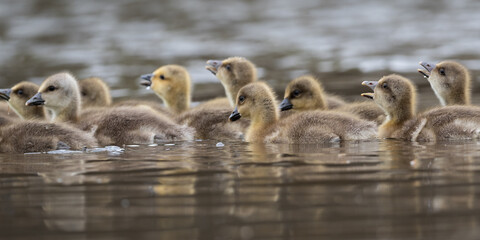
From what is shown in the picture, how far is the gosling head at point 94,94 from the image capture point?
10.7 metres

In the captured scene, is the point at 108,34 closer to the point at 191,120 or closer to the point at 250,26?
the point at 250,26

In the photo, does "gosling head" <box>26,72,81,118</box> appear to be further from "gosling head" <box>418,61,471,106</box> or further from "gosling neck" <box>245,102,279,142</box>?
A: "gosling head" <box>418,61,471,106</box>

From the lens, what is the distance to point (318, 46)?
1844cm

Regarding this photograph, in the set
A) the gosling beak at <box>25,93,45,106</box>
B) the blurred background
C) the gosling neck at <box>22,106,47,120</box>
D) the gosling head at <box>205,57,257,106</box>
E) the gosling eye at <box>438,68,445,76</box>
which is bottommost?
the gosling neck at <box>22,106,47,120</box>

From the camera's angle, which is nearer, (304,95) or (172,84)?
(304,95)

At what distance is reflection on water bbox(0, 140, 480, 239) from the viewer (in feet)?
13.3

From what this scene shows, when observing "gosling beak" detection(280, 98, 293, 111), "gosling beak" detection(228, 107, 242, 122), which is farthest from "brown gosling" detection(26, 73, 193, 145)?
"gosling beak" detection(280, 98, 293, 111)

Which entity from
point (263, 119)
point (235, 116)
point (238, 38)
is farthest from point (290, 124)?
point (238, 38)

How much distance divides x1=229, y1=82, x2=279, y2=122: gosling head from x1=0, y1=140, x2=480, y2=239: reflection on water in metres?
1.51

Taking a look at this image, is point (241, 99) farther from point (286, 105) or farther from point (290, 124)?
point (290, 124)

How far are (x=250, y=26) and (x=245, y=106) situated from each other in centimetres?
1372

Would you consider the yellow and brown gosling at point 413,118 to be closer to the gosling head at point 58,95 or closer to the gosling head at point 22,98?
the gosling head at point 58,95

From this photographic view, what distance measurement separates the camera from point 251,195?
4809mm

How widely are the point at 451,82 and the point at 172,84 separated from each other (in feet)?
12.4
